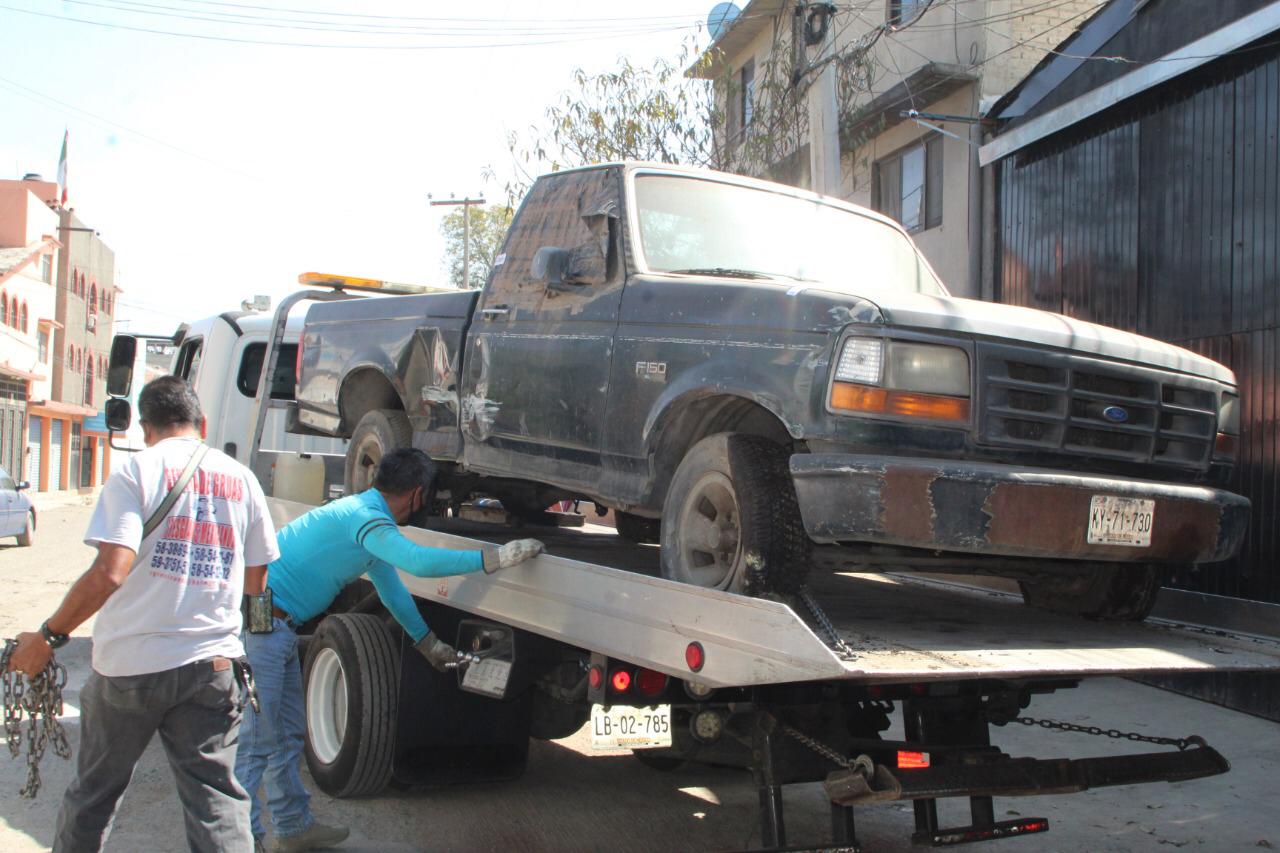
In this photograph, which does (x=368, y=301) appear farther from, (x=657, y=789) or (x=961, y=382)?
(x=961, y=382)

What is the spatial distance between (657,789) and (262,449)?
5.00 meters

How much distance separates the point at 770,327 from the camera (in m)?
3.87

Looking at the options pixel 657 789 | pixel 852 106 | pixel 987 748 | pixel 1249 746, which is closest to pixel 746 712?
pixel 987 748

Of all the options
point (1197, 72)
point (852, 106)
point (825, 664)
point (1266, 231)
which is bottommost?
point (825, 664)

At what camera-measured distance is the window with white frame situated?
14234mm

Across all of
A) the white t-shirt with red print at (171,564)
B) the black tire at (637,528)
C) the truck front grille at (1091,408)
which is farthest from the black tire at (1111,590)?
the white t-shirt with red print at (171,564)

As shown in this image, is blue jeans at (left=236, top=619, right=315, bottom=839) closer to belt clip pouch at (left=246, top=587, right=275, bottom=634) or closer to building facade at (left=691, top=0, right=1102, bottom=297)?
belt clip pouch at (left=246, top=587, right=275, bottom=634)

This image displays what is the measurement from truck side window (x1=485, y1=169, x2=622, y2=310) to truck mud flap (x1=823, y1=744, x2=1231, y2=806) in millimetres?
2225

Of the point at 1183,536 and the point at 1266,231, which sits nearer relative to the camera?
the point at 1183,536

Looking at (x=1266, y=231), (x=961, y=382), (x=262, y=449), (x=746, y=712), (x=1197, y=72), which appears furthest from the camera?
(x=262, y=449)

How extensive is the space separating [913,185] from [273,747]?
12.2 meters

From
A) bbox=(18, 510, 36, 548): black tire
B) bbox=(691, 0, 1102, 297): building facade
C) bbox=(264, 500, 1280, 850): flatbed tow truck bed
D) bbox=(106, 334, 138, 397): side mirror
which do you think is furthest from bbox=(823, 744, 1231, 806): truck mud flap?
bbox=(18, 510, 36, 548): black tire

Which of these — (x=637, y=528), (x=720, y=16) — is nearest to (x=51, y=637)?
(x=637, y=528)

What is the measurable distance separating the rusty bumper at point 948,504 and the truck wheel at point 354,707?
2450 mm
